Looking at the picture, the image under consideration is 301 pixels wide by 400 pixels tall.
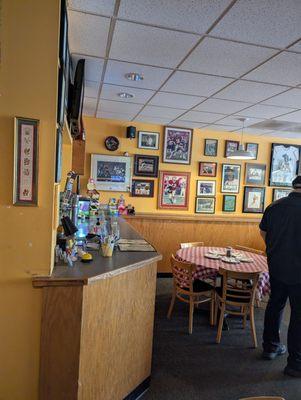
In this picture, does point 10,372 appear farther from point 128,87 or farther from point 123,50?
point 128,87

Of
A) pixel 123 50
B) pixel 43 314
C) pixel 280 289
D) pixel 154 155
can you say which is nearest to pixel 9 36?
pixel 123 50

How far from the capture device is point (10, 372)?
1565mm

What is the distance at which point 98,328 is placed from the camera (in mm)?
1752

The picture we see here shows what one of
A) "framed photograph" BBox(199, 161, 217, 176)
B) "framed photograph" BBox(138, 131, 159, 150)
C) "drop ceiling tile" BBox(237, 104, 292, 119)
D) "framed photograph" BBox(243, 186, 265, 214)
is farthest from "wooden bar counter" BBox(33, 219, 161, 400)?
"framed photograph" BBox(243, 186, 265, 214)

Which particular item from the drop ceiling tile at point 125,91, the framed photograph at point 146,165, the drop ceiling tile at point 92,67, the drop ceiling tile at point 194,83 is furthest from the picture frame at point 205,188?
the drop ceiling tile at point 92,67

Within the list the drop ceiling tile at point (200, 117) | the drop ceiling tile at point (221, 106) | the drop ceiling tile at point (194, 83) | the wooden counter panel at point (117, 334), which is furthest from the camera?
the drop ceiling tile at point (200, 117)

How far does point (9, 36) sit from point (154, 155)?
3.91 m

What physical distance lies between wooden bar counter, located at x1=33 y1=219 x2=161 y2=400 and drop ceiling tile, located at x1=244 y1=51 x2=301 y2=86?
1.84m

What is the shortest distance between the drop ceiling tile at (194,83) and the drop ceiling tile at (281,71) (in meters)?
0.30

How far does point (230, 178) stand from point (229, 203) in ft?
1.55

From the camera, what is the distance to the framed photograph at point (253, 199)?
5.72m

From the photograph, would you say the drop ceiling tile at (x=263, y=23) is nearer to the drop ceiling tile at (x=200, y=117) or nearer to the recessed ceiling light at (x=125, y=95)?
the recessed ceiling light at (x=125, y=95)

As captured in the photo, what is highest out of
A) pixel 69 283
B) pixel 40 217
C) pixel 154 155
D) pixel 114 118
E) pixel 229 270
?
pixel 114 118

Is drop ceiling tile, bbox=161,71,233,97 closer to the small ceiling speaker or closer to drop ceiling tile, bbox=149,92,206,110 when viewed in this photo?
drop ceiling tile, bbox=149,92,206,110
